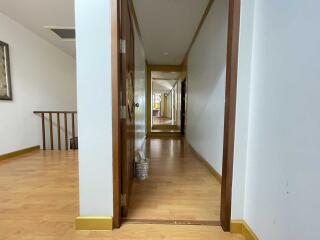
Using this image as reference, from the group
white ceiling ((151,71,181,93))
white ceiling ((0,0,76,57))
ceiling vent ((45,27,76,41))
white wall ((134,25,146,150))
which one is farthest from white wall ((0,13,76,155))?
white ceiling ((151,71,181,93))

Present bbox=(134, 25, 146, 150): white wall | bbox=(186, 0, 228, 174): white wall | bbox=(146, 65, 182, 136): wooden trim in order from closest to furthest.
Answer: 1. bbox=(186, 0, 228, 174): white wall
2. bbox=(134, 25, 146, 150): white wall
3. bbox=(146, 65, 182, 136): wooden trim

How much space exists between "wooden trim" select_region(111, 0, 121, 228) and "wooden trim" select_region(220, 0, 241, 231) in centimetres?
82

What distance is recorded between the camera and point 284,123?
3.26ft

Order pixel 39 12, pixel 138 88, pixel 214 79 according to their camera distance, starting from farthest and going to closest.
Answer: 1. pixel 138 88
2. pixel 39 12
3. pixel 214 79

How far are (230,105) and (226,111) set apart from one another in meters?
0.06

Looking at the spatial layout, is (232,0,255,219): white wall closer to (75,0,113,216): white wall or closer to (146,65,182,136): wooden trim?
(75,0,113,216): white wall

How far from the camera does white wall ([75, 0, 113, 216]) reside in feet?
4.19

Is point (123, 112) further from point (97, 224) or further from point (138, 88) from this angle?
point (138, 88)

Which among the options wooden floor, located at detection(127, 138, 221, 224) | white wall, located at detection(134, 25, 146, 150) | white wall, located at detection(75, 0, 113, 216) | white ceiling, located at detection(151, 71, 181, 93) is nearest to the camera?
white wall, located at detection(75, 0, 113, 216)

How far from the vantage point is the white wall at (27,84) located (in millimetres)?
3295

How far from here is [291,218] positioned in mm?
935

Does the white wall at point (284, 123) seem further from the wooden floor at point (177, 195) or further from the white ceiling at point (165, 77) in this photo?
the white ceiling at point (165, 77)

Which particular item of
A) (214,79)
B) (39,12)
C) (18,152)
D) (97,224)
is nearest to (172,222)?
(97,224)

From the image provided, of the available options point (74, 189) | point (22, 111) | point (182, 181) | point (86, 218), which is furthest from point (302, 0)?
point (22, 111)
